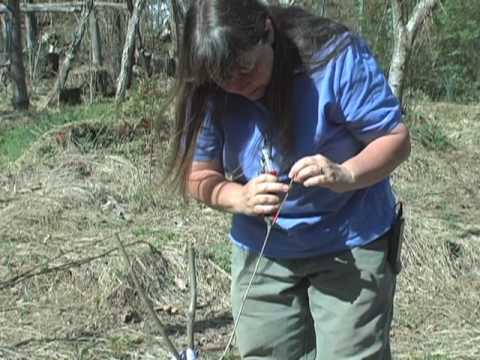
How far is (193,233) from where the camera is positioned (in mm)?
5461

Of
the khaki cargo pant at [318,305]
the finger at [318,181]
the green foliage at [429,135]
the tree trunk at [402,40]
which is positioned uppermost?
the finger at [318,181]

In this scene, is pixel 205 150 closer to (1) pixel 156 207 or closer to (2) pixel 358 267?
(2) pixel 358 267

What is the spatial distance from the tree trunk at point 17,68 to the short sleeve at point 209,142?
7.84 metres

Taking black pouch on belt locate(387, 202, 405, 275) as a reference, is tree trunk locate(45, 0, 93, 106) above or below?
below

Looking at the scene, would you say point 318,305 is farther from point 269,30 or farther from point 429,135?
point 429,135

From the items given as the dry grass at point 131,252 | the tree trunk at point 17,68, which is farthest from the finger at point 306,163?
the tree trunk at point 17,68

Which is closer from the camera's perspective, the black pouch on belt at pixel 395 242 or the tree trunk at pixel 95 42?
the black pouch on belt at pixel 395 242

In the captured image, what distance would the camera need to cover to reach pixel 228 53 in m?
2.13

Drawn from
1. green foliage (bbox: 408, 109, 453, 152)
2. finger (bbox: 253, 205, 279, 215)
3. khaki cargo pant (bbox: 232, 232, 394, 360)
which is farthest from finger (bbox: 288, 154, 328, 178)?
green foliage (bbox: 408, 109, 453, 152)

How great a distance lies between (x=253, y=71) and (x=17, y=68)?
320 inches

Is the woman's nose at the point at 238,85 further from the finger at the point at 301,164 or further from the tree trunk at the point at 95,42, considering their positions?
the tree trunk at the point at 95,42

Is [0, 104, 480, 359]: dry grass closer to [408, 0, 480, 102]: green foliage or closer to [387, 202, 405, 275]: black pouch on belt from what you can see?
[387, 202, 405, 275]: black pouch on belt

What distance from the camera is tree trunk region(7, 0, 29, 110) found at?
998cm

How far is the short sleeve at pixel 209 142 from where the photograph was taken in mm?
2455
